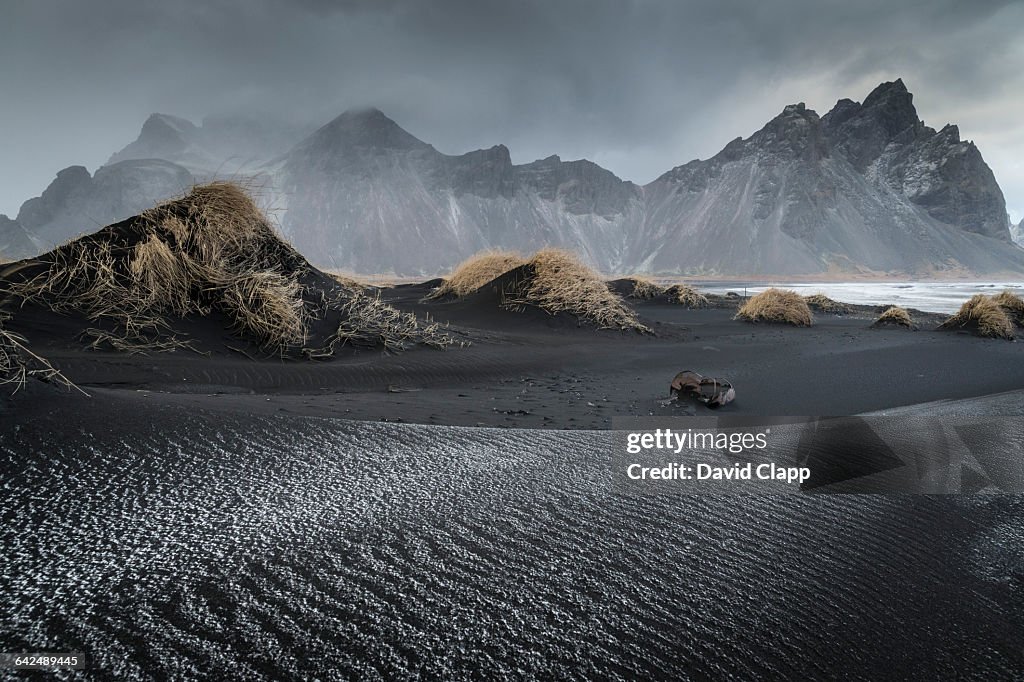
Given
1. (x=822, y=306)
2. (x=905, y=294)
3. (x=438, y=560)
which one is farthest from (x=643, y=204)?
(x=438, y=560)

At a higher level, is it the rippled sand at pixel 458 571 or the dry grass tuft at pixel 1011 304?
the dry grass tuft at pixel 1011 304

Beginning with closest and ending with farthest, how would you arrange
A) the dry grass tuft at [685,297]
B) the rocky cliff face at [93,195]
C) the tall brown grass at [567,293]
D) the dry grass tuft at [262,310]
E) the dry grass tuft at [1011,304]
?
the dry grass tuft at [262,310], the tall brown grass at [567,293], the dry grass tuft at [1011,304], the dry grass tuft at [685,297], the rocky cliff face at [93,195]

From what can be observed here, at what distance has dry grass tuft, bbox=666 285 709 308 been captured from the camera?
47.0 ft

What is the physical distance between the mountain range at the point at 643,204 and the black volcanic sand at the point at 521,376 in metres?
75.3

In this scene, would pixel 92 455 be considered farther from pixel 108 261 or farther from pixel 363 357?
pixel 108 261

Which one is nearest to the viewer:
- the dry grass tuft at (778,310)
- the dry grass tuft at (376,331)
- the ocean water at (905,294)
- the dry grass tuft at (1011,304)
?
the dry grass tuft at (376,331)

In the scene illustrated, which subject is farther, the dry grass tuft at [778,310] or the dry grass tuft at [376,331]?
the dry grass tuft at [778,310]

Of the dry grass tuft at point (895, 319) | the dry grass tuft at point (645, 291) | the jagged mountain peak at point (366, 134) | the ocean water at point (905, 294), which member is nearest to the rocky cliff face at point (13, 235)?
the jagged mountain peak at point (366, 134)

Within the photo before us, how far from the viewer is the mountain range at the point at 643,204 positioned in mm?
88312

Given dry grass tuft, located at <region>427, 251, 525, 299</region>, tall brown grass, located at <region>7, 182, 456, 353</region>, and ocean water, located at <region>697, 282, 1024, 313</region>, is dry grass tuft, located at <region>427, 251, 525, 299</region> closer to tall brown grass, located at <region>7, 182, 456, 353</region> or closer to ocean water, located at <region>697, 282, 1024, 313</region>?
tall brown grass, located at <region>7, 182, 456, 353</region>

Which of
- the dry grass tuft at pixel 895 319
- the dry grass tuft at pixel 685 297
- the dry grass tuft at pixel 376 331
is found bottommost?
the dry grass tuft at pixel 376 331

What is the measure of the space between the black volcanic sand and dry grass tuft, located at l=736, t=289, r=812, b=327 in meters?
2.62

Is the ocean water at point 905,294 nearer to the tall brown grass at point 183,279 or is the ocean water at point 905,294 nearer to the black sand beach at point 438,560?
the tall brown grass at point 183,279

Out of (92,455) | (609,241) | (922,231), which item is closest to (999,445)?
(92,455)
